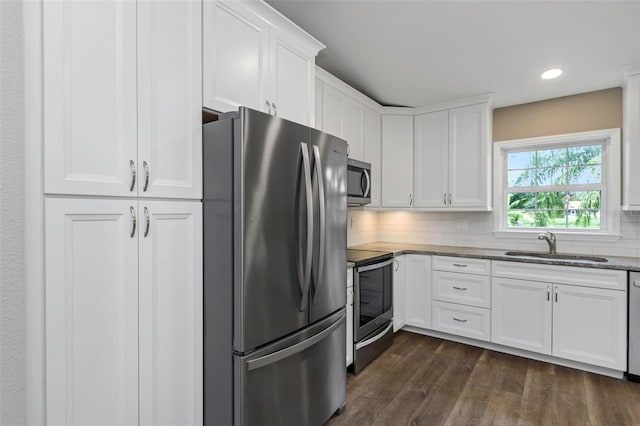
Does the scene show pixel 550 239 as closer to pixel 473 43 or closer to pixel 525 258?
pixel 525 258

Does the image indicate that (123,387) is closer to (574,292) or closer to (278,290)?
(278,290)

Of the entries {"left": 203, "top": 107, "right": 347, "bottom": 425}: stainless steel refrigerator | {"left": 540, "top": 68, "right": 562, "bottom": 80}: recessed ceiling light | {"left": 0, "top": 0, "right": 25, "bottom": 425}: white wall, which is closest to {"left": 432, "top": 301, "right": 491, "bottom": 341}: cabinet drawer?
{"left": 203, "top": 107, "right": 347, "bottom": 425}: stainless steel refrigerator

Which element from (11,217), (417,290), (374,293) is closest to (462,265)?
(417,290)

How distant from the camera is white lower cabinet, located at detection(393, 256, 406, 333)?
334 cm

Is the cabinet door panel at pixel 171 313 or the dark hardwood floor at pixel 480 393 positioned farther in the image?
the dark hardwood floor at pixel 480 393

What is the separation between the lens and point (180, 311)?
4.81 feet

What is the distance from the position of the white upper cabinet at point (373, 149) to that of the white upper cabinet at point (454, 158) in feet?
1.56

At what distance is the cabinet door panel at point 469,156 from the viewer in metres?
3.42

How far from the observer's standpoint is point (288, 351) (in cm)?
162

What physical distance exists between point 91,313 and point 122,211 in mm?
380

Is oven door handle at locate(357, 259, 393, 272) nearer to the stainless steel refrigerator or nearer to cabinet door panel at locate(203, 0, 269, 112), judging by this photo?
the stainless steel refrigerator

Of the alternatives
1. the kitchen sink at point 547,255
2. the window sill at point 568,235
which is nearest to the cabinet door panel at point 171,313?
the kitchen sink at point 547,255

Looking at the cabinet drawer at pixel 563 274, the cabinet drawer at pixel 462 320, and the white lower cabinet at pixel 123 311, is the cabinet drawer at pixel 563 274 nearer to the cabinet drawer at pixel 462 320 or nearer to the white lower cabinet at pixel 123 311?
the cabinet drawer at pixel 462 320

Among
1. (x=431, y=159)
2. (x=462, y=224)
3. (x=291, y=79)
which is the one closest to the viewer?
(x=291, y=79)
